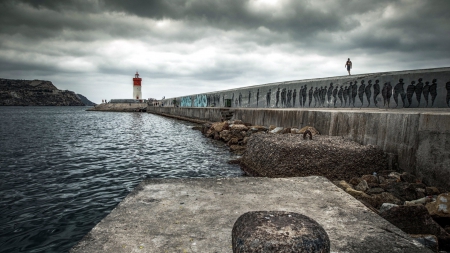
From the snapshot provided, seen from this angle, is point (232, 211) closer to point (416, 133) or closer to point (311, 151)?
point (311, 151)

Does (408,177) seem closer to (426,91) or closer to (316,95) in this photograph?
(426,91)

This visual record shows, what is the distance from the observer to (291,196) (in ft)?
10.7

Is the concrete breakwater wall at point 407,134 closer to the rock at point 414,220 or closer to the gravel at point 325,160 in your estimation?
the gravel at point 325,160

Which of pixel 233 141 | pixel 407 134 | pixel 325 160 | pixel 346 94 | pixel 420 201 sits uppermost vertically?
pixel 346 94

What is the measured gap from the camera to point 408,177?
429 cm

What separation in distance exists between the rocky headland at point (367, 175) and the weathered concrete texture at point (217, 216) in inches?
17.3

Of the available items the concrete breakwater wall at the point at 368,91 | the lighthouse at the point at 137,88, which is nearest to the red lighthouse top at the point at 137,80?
the lighthouse at the point at 137,88

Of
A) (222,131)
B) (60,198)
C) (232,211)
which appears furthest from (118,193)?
(222,131)

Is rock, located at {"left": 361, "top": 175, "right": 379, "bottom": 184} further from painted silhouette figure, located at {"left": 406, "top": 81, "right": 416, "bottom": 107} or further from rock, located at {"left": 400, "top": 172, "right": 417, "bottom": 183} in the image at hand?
painted silhouette figure, located at {"left": 406, "top": 81, "right": 416, "bottom": 107}

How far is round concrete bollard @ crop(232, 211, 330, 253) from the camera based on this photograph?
1.45 metres

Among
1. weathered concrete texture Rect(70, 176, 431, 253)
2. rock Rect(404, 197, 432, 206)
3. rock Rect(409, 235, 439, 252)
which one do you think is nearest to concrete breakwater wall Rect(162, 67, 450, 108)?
rock Rect(404, 197, 432, 206)

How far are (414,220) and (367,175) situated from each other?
206cm

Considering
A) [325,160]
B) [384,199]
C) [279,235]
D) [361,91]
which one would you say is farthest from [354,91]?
[279,235]

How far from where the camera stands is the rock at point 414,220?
267 centimetres
